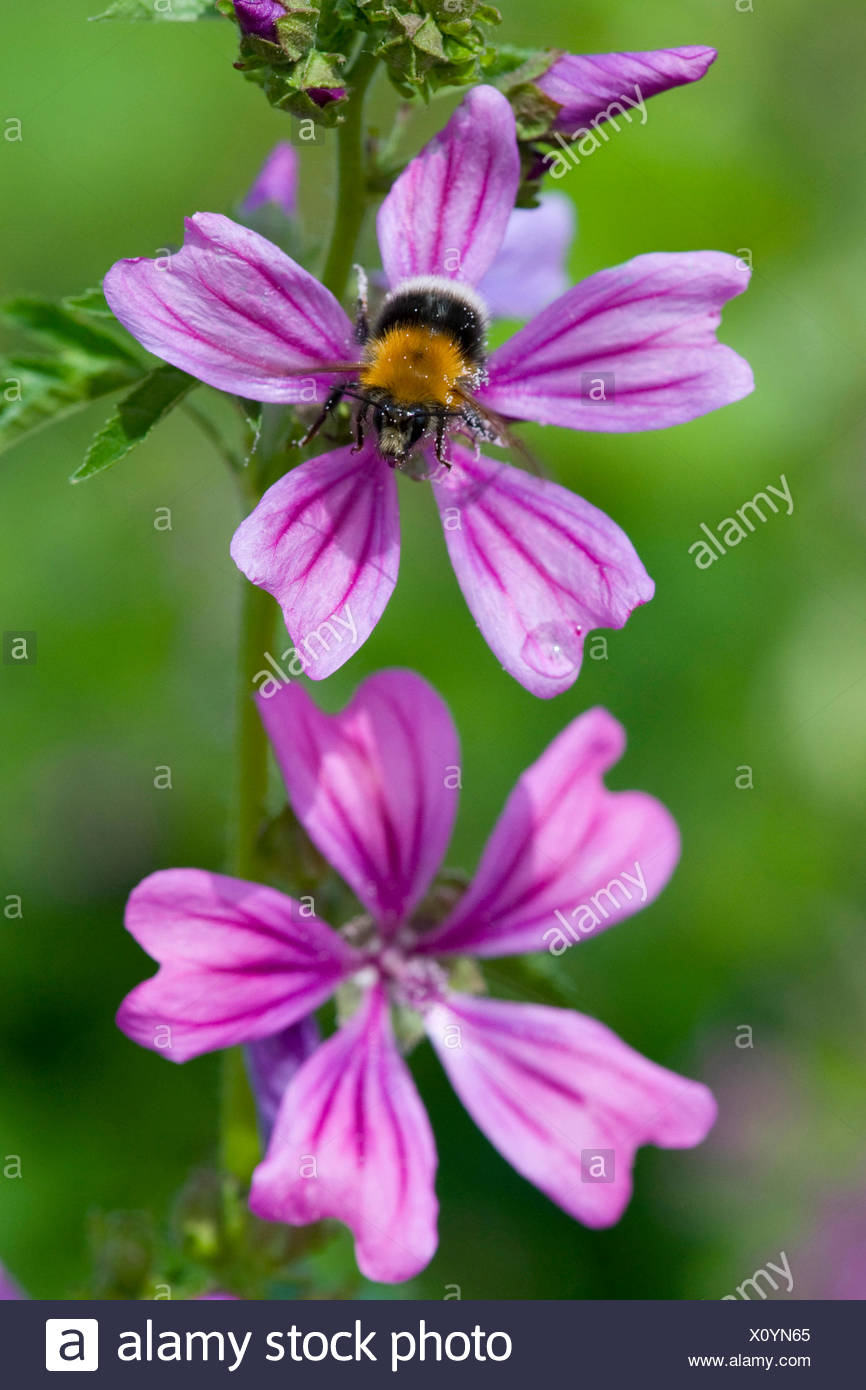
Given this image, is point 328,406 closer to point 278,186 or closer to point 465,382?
point 465,382

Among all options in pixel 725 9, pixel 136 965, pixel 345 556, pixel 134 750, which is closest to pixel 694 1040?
pixel 136 965

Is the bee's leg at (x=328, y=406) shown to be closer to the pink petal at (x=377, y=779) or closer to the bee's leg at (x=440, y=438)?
the bee's leg at (x=440, y=438)

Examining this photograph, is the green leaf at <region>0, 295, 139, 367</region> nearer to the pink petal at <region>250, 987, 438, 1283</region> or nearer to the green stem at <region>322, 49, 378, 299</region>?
the green stem at <region>322, 49, 378, 299</region>

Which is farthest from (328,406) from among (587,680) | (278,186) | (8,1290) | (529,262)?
(587,680)

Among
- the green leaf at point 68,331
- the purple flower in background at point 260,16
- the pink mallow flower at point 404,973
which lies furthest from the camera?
the green leaf at point 68,331

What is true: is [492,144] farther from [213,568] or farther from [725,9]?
[725,9]

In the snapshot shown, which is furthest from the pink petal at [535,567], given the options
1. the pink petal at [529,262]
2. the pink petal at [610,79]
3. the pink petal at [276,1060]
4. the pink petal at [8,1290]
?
the pink petal at [8,1290]
